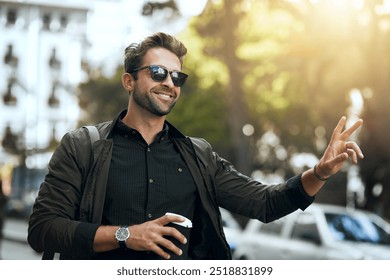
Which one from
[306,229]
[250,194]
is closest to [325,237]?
[306,229]

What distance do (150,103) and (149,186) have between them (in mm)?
374

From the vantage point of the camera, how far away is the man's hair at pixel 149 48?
307 centimetres

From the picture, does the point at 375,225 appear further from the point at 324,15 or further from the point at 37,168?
the point at 37,168

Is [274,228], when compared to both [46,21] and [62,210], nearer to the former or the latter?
[62,210]

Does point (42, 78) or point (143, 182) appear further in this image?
point (42, 78)

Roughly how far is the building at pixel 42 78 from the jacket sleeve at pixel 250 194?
2060 centimetres

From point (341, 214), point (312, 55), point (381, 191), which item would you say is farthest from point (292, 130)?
point (341, 214)

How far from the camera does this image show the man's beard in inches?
120

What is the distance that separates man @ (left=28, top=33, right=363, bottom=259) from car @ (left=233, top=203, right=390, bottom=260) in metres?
4.71

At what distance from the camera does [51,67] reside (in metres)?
29.2

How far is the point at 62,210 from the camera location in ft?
8.80

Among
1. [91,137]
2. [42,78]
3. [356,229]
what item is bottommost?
[42,78]

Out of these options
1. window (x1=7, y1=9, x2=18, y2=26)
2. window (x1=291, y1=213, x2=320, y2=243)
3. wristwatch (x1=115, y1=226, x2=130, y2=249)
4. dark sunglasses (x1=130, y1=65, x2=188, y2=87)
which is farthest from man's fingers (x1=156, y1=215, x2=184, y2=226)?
window (x1=7, y1=9, x2=18, y2=26)

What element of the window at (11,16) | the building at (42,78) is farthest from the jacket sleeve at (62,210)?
the building at (42,78)
